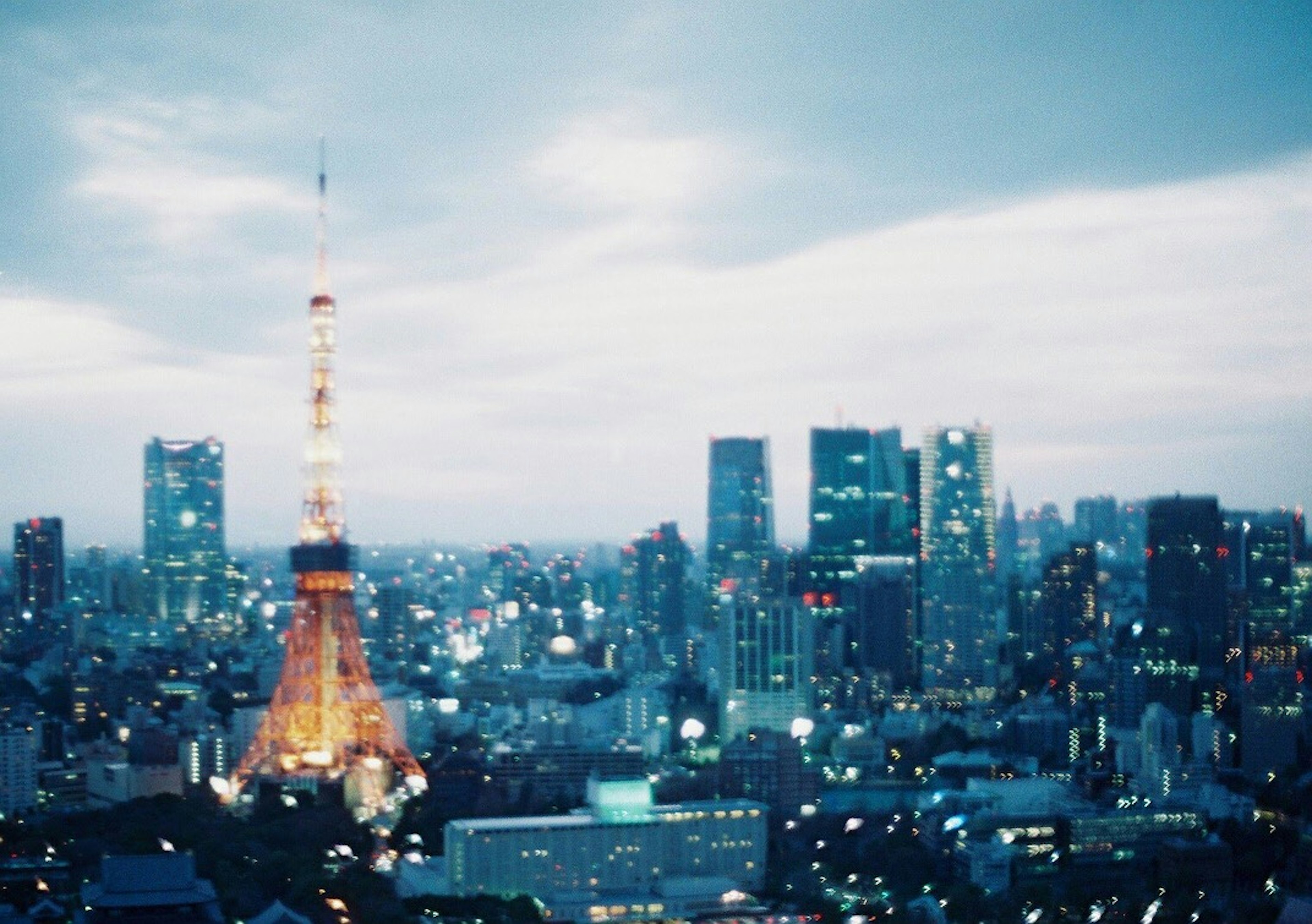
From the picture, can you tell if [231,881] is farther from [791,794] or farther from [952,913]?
[791,794]

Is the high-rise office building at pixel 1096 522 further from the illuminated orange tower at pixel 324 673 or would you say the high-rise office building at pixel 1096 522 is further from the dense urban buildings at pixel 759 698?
the illuminated orange tower at pixel 324 673

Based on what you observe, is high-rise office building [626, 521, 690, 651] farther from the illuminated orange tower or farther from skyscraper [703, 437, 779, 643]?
the illuminated orange tower

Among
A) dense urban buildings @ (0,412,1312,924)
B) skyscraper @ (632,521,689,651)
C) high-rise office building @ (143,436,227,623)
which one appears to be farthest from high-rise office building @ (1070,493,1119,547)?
high-rise office building @ (143,436,227,623)

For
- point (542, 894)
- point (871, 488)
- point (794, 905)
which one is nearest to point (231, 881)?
point (542, 894)

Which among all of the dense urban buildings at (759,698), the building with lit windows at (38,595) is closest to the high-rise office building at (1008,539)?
the dense urban buildings at (759,698)

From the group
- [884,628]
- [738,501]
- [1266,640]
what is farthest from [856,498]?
[1266,640]

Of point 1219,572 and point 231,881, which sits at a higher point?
point 1219,572

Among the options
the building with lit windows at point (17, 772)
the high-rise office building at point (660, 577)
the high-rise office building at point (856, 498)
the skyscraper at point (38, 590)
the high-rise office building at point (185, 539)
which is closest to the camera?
the building with lit windows at point (17, 772)
